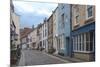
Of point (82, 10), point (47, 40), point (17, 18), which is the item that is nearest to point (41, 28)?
point (47, 40)

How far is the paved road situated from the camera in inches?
88.8

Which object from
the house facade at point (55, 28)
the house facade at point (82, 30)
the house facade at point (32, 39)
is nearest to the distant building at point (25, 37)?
the house facade at point (32, 39)

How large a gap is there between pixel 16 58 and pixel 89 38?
1.09 meters

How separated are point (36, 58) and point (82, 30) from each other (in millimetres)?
782

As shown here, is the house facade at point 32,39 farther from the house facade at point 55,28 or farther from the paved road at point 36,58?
the house facade at point 55,28

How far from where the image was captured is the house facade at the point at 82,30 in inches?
98.0

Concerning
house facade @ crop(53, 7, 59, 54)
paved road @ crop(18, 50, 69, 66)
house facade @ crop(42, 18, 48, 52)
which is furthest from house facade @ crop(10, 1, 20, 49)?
house facade @ crop(53, 7, 59, 54)

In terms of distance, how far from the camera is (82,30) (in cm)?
251

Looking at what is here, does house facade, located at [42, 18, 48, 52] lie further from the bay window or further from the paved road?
the bay window

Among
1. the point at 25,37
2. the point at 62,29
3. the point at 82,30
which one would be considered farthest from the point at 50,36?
the point at 82,30

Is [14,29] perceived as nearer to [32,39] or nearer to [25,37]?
[25,37]

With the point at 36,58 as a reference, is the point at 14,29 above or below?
above

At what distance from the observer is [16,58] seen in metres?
2.20

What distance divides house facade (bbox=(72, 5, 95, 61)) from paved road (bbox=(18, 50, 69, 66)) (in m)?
0.29
